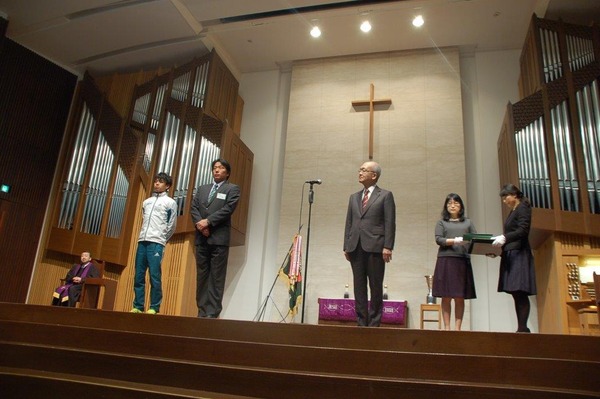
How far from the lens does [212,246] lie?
416 centimetres

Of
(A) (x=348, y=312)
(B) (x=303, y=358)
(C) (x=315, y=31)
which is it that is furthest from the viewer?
(C) (x=315, y=31)

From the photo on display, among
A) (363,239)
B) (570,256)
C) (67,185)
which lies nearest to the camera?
(363,239)

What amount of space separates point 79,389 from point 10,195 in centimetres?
562

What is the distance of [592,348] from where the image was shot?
2.57 metres

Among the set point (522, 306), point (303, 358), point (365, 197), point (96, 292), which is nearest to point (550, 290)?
point (522, 306)

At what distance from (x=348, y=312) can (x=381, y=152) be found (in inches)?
96.8

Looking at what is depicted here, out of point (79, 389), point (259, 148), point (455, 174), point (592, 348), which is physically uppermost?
point (259, 148)

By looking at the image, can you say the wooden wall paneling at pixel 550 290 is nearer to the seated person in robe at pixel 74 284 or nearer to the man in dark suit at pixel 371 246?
the man in dark suit at pixel 371 246

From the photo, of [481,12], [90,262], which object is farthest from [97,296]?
[481,12]

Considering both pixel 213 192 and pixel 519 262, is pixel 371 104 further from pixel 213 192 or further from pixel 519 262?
pixel 519 262

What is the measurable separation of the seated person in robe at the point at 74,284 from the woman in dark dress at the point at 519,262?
4.79 metres

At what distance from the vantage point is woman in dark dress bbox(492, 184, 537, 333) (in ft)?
12.2

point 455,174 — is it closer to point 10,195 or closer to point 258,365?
point 258,365

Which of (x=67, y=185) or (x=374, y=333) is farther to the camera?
(x=67, y=185)
